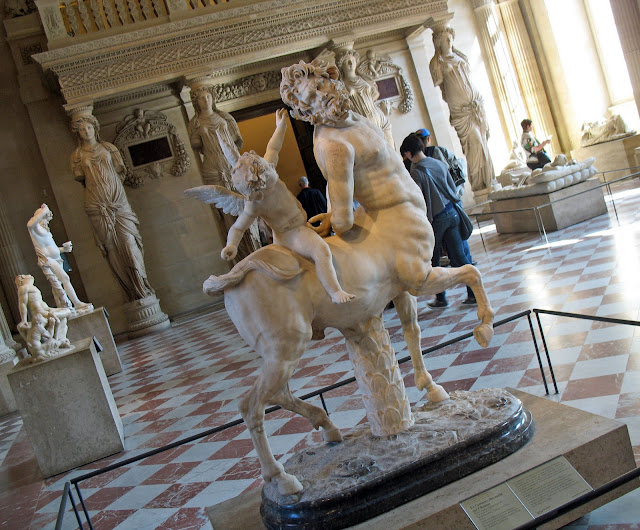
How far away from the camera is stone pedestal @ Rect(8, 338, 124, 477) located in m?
5.42

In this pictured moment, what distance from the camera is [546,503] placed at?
235 centimetres

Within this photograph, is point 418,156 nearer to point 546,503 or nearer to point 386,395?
point 386,395

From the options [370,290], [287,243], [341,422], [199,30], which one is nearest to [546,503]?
[370,290]

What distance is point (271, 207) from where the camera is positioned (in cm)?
272

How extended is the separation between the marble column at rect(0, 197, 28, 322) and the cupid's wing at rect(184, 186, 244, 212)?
11.3m

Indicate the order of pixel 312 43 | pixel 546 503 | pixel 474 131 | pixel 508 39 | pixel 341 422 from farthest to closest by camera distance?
pixel 508 39 < pixel 474 131 < pixel 312 43 < pixel 341 422 < pixel 546 503

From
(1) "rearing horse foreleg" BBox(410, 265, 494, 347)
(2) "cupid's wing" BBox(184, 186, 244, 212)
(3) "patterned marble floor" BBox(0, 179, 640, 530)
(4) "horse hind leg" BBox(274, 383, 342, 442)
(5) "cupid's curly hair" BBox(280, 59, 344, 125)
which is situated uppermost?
(5) "cupid's curly hair" BBox(280, 59, 344, 125)

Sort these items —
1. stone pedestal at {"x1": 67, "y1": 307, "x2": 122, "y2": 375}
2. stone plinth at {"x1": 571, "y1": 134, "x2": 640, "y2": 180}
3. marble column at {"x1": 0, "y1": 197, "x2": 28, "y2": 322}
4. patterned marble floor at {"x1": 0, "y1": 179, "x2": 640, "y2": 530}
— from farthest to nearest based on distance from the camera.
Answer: stone plinth at {"x1": 571, "y1": 134, "x2": 640, "y2": 180}
marble column at {"x1": 0, "y1": 197, "x2": 28, "y2": 322}
stone pedestal at {"x1": 67, "y1": 307, "x2": 122, "y2": 375}
patterned marble floor at {"x1": 0, "y1": 179, "x2": 640, "y2": 530}

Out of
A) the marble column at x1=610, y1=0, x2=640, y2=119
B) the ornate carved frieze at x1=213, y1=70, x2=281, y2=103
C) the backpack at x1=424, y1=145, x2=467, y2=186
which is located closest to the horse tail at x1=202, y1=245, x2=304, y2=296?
the backpack at x1=424, y1=145, x2=467, y2=186

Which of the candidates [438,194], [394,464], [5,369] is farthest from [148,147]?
[394,464]

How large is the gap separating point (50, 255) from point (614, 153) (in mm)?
12995

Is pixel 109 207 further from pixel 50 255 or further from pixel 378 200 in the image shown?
pixel 378 200

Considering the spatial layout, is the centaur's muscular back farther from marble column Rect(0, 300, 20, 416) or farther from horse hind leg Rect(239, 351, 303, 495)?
marble column Rect(0, 300, 20, 416)

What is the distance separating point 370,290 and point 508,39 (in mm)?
15578
